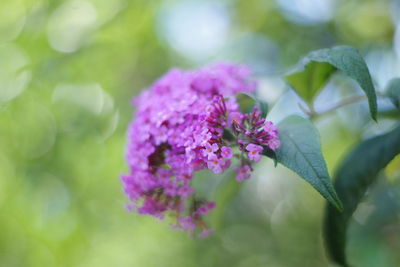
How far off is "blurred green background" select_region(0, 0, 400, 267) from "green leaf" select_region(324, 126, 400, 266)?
0.35 meters

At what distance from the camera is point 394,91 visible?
0.95 m

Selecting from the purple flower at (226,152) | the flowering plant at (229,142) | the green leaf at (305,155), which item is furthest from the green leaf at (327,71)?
the purple flower at (226,152)

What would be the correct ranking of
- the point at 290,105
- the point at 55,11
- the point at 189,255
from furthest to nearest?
the point at 189,255 < the point at 55,11 < the point at 290,105

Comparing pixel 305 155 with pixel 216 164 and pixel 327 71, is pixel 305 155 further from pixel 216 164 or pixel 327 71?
pixel 327 71

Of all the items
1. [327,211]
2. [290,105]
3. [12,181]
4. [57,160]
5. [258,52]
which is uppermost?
[327,211]

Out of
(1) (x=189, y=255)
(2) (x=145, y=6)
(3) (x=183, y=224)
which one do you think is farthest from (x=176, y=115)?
(1) (x=189, y=255)

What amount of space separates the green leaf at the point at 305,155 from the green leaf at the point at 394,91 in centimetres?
26

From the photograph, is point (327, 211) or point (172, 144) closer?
point (172, 144)

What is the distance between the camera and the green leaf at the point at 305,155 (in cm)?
71

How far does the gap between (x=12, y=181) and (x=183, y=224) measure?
4.39 feet

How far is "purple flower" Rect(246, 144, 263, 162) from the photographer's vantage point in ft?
2.62

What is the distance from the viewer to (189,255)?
2.60 meters

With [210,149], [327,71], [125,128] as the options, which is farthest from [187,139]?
[125,128]

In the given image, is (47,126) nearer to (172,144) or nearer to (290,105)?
(290,105)
